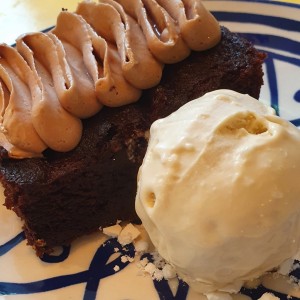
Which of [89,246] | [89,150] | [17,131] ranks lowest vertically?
[89,246]

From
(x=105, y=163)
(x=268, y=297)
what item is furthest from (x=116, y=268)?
(x=268, y=297)

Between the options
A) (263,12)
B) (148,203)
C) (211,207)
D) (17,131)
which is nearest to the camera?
(211,207)

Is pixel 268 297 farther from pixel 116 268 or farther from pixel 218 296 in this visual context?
pixel 116 268

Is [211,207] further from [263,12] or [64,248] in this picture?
[263,12]

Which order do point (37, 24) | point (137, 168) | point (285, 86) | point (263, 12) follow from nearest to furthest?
point (137, 168)
point (285, 86)
point (263, 12)
point (37, 24)

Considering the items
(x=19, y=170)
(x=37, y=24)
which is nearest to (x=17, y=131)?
(x=19, y=170)

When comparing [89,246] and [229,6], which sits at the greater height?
[229,6]
